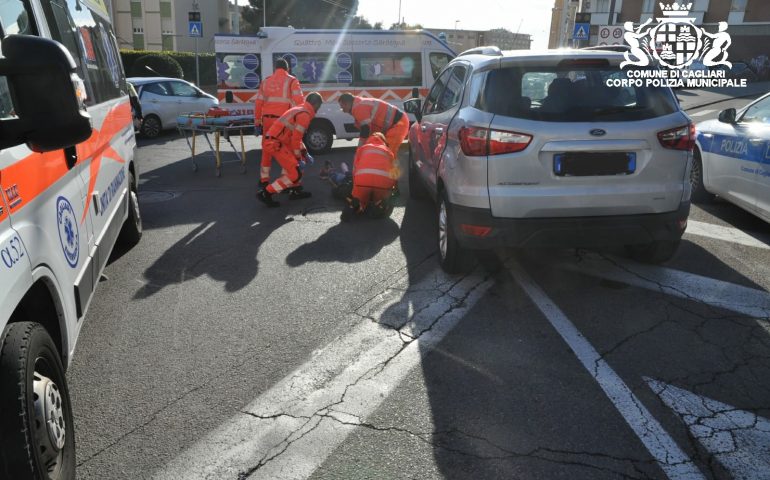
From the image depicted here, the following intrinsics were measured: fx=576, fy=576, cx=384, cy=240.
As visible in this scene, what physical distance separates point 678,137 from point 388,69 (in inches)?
374

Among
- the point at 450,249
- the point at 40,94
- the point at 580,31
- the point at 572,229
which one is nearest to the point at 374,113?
the point at 450,249

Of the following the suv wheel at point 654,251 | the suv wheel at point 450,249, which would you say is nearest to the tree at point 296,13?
the suv wheel at point 450,249

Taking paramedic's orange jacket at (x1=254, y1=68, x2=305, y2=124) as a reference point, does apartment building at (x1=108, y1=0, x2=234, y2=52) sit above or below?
above

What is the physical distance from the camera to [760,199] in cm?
570

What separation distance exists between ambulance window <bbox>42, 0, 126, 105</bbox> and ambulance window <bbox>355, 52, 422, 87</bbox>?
24.0 ft

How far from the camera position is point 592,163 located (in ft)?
13.5

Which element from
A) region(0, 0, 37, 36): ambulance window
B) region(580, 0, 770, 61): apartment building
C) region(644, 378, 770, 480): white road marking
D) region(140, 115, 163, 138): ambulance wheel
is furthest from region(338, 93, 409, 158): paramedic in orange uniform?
region(580, 0, 770, 61): apartment building

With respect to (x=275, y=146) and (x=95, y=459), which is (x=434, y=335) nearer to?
(x=95, y=459)

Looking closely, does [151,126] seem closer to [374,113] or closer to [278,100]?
[278,100]

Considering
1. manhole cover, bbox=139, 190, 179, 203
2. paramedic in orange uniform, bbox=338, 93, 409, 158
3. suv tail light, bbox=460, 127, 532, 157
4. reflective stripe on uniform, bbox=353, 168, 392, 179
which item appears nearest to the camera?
suv tail light, bbox=460, 127, 532, 157

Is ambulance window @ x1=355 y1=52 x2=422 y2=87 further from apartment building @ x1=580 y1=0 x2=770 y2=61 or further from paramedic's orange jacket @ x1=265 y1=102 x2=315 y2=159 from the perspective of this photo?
apartment building @ x1=580 y1=0 x2=770 y2=61

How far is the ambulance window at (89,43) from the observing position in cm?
346

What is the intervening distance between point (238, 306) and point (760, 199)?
5.09 meters

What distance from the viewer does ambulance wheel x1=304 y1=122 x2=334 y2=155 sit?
12.6 meters
